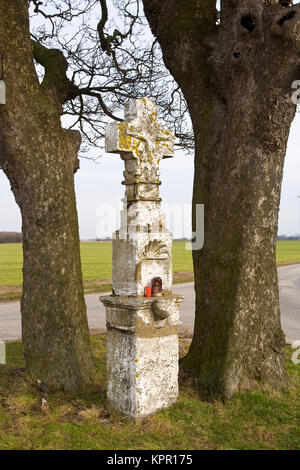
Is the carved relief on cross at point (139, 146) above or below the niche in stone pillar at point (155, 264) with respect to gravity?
above

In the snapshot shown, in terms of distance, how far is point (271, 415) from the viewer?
530 cm

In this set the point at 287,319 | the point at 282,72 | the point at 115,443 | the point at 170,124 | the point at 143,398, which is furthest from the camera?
the point at 287,319

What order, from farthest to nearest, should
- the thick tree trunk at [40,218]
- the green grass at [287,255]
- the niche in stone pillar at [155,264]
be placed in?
the green grass at [287,255] < the thick tree trunk at [40,218] < the niche in stone pillar at [155,264]

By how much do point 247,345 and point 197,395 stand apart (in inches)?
33.1

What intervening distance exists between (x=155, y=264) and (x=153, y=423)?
64.2 inches

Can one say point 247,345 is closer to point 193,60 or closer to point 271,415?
point 271,415

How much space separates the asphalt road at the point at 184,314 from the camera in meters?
10.2

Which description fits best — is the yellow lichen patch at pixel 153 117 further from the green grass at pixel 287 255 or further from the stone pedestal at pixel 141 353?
the green grass at pixel 287 255

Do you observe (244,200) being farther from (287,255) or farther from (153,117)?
(287,255)

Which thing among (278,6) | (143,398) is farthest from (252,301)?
(278,6)

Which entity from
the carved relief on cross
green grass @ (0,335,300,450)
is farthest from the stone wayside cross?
green grass @ (0,335,300,450)

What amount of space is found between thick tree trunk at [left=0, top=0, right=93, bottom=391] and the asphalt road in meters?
3.52

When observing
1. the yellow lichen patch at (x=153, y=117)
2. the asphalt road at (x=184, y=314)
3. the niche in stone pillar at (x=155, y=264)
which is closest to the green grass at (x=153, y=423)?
the niche in stone pillar at (x=155, y=264)

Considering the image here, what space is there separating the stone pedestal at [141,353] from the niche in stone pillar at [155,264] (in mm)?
215
